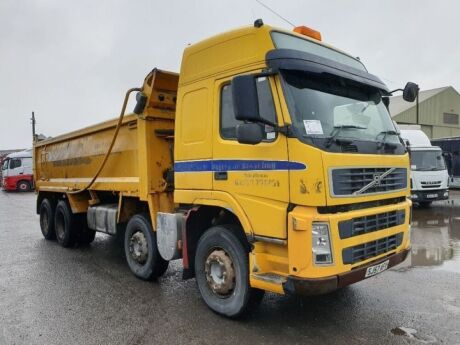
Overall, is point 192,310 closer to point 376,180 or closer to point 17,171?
point 376,180

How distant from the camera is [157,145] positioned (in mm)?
5723

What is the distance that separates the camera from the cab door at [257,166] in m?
3.86

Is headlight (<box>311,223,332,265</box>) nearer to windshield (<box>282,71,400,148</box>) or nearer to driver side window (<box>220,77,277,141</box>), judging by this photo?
windshield (<box>282,71,400,148</box>)

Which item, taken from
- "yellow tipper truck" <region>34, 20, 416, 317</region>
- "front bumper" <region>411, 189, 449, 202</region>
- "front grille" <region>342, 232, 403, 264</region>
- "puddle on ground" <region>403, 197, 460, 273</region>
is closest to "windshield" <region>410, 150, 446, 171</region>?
"front bumper" <region>411, 189, 449, 202</region>

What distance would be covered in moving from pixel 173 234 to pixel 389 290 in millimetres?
2953

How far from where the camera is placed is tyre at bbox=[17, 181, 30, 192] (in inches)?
1195

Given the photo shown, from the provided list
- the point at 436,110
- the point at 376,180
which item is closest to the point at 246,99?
the point at 376,180

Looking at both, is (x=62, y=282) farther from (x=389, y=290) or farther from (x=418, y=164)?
(x=418, y=164)

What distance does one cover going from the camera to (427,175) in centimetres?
1411

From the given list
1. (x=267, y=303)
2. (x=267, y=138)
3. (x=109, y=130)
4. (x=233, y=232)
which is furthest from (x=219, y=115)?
(x=109, y=130)

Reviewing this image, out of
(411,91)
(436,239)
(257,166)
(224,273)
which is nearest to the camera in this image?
(257,166)

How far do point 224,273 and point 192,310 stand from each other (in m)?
0.75

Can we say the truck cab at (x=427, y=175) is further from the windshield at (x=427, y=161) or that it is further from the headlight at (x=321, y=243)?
the headlight at (x=321, y=243)

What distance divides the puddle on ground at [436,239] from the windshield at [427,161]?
148cm
